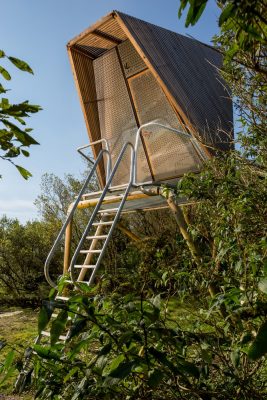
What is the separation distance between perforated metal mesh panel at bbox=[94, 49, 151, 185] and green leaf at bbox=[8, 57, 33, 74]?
5359 mm

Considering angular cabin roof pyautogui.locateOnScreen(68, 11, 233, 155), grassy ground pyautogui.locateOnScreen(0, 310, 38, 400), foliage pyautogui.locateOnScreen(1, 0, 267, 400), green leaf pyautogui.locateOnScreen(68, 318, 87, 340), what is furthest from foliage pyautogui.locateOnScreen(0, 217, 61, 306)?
green leaf pyautogui.locateOnScreen(68, 318, 87, 340)

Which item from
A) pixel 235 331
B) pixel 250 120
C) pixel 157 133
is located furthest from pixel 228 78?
pixel 157 133

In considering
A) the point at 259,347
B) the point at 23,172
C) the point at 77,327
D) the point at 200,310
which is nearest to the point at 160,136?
the point at 200,310

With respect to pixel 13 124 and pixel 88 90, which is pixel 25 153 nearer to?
pixel 13 124

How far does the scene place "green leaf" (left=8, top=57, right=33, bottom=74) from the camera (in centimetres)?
110

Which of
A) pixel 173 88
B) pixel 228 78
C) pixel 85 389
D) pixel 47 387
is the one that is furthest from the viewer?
pixel 173 88

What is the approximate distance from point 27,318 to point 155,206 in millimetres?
3521

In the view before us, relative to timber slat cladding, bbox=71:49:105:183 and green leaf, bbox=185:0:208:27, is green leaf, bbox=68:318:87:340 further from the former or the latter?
timber slat cladding, bbox=71:49:105:183

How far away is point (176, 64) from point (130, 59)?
94 cm

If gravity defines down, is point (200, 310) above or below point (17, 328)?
above

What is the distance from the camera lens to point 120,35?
254 inches

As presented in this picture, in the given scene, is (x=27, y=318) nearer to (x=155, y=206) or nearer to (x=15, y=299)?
(x=15, y=299)

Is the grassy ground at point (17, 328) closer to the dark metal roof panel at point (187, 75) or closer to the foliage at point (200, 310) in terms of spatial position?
the foliage at point (200, 310)

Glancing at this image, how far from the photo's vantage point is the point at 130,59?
6.57 metres
